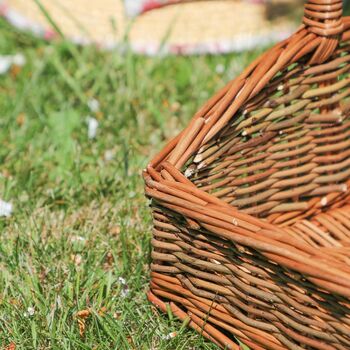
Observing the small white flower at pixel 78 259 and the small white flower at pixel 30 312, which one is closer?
the small white flower at pixel 30 312

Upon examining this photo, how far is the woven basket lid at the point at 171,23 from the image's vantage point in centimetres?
229

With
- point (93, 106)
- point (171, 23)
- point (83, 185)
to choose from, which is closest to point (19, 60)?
point (93, 106)

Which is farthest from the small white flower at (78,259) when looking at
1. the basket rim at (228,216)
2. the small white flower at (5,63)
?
the small white flower at (5,63)

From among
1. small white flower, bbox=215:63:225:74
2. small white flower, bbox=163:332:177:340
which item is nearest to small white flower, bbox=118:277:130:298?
small white flower, bbox=163:332:177:340

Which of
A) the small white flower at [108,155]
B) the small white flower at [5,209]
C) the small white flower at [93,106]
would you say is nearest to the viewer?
the small white flower at [5,209]

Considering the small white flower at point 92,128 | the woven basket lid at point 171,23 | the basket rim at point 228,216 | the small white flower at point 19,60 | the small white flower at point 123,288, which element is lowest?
the small white flower at point 123,288

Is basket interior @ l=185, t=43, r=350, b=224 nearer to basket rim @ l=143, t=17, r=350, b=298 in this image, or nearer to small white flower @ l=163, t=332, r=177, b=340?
basket rim @ l=143, t=17, r=350, b=298

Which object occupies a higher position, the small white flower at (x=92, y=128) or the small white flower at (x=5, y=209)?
the small white flower at (x=92, y=128)

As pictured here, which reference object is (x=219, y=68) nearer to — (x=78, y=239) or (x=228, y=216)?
(x=78, y=239)

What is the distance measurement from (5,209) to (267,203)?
0.50 m

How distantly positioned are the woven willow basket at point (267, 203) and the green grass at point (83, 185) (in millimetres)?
103

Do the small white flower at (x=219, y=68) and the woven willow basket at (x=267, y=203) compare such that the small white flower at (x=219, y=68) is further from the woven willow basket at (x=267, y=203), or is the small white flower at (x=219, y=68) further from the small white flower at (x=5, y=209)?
the small white flower at (x=5, y=209)

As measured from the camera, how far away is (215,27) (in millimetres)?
2479

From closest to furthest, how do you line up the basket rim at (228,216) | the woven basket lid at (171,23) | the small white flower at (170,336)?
1. the basket rim at (228,216)
2. the small white flower at (170,336)
3. the woven basket lid at (171,23)
